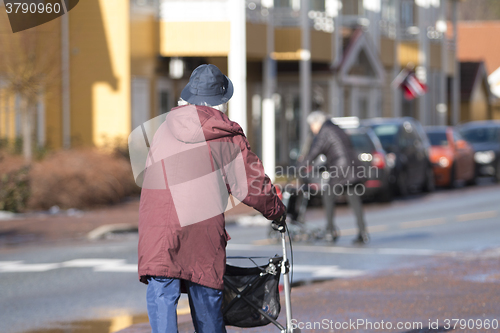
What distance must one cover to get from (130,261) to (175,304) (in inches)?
238

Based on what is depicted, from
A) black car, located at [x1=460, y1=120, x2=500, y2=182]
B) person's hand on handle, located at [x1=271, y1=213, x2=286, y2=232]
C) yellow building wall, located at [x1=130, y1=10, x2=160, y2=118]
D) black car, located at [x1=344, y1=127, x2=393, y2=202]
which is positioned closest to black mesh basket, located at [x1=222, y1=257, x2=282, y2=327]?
person's hand on handle, located at [x1=271, y1=213, x2=286, y2=232]

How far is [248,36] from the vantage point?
2219 cm

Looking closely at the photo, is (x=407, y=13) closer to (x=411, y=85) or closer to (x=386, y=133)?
(x=411, y=85)

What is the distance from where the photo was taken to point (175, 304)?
4195 mm

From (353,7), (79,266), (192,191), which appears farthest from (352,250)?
(353,7)

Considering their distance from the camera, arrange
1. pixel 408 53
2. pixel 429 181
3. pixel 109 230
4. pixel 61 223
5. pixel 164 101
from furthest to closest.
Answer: pixel 408 53 < pixel 164 101 < pixel 429 181 < pixel 61 223 < pixel 109 230

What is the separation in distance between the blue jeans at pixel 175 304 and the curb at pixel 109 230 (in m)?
8.74

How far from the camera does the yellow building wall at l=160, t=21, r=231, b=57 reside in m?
21.7

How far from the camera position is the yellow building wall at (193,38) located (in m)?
21.7

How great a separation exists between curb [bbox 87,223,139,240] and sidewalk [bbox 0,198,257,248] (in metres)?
0.06

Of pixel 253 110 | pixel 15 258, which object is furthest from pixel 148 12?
pixel 15 258

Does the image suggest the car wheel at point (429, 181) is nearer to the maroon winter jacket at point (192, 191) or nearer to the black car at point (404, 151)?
the black car at point (404, 151)

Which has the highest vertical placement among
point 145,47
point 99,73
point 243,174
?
point 145,47

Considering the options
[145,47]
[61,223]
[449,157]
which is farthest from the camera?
[449,157]
